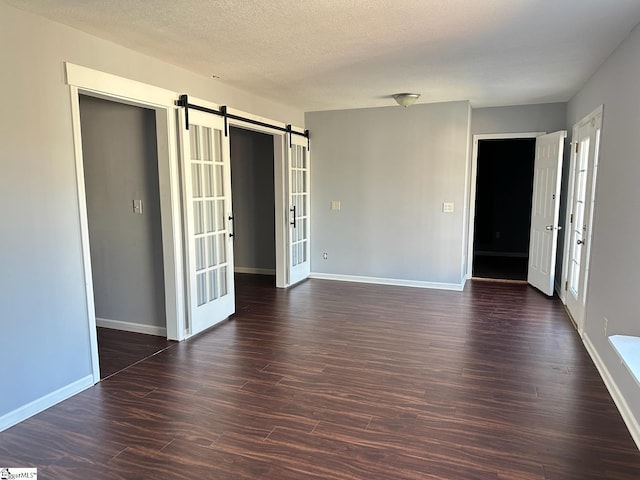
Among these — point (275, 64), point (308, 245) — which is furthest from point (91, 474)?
point (308, 245)

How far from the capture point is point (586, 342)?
150 inches

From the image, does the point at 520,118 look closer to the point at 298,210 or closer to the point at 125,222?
the point at 298,210

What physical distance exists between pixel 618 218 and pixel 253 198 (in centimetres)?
503

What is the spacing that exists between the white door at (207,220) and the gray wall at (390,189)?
2219 mm

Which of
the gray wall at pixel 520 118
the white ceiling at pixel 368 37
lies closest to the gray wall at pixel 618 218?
the white ceiling at pixel 368 37

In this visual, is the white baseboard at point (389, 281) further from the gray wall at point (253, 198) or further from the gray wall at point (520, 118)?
the gray wall at point (520, 118)

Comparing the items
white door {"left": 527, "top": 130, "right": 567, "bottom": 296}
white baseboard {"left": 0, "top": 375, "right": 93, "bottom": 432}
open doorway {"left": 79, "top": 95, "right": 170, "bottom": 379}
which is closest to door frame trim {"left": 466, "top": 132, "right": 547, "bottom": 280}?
white door {"left": 527, "top": 130, "right": 567, "bottom": 296}

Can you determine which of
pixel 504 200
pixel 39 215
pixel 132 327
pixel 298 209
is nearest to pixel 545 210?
pixel 504 200

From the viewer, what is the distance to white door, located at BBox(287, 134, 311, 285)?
19.6 ft

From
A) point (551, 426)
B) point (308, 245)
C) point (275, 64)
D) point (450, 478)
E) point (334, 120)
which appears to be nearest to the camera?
point (450, 478)

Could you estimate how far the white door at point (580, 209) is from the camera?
13.2ft

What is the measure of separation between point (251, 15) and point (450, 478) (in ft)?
9.23

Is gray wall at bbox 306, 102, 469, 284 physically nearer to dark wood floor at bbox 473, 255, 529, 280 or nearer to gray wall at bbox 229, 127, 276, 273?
gray wall at bbox 229, 127, 276, 273

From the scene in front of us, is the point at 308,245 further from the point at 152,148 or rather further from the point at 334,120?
the point at 152,148
